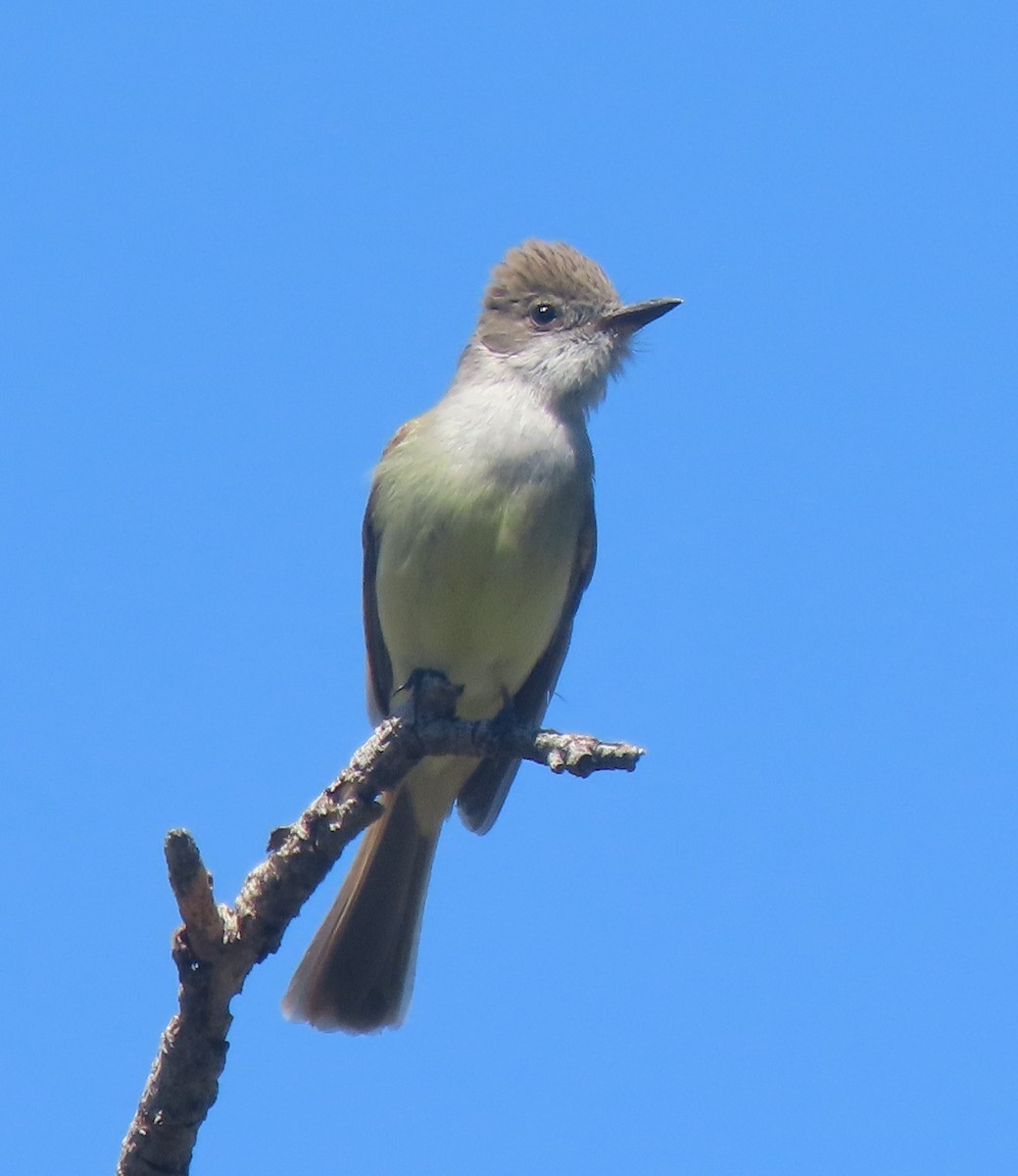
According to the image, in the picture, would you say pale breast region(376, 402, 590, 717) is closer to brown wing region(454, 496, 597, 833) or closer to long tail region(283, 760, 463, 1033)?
brown wing region(454, 496, 597, 833)

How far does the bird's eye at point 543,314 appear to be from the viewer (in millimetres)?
7504

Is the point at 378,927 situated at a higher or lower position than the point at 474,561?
lower

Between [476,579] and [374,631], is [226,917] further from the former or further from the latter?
[374,631]

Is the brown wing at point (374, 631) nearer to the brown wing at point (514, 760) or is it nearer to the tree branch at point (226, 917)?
the brown wing at point (514, 760)

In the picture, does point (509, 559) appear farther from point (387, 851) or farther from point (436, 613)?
point (387, 851)

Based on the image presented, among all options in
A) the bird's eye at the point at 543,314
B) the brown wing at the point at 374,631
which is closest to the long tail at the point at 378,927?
the brown wing at the point at 374,631

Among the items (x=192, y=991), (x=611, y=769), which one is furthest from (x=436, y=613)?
(x=192, y=991)

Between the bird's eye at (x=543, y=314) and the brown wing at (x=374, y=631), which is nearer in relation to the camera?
the brown wing at (x=374, y=631)

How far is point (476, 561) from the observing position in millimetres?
6340

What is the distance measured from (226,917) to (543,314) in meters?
3.90

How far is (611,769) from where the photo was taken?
180 inches

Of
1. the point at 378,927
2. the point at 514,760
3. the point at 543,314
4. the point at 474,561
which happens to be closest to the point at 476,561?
the point at 474,561

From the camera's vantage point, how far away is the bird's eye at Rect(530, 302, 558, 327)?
7.50m

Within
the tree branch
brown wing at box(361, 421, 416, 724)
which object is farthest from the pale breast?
the tree branch
